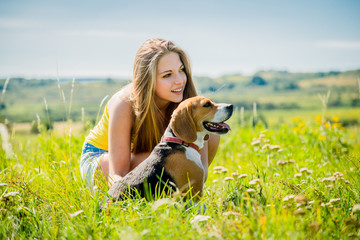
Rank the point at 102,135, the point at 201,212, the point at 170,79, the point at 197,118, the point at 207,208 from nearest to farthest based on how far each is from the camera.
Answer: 1. the point at 201,212
2. the point at 207,208
3. the point at 197,118
4. the point at 170,79
5. the point at 102,135

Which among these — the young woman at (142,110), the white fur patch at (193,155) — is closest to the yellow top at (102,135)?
the young woman at (142,110)

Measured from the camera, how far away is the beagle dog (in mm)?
2996

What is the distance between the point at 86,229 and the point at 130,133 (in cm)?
171

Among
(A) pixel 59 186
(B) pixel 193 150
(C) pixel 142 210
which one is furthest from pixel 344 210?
(A) pixel 59 186

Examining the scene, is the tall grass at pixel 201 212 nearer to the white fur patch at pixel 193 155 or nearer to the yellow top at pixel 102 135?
the white fur patch at pixel 193 155

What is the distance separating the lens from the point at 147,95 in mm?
3979

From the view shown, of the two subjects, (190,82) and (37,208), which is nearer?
(37,208)

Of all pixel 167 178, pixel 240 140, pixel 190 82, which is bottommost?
pixel 240 140

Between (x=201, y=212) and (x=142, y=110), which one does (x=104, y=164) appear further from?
(x=201, y=212)

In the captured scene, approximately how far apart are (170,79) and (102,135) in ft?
4.08

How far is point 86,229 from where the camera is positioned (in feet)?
8.02

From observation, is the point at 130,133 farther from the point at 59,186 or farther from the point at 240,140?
the point at 240,140

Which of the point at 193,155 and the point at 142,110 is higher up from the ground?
the point at 142,110

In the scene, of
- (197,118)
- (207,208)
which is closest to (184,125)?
(197,118)
